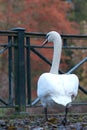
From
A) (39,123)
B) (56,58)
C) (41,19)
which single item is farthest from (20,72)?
(41,19)

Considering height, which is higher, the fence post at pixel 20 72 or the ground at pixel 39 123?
the fence post at pixel 20 72

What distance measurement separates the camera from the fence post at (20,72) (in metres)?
Result: 9.52

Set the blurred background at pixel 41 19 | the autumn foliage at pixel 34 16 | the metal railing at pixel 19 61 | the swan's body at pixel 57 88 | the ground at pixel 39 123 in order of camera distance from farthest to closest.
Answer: the autumn foliage at pixel 34 16 → the blurred background at pixel 41 19 → the metal railing at pixel 19 61 → the swan's body at pixel 57 88 → the ground at pixel 39 123

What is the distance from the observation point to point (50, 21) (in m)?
33.0

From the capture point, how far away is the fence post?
9.52 metres

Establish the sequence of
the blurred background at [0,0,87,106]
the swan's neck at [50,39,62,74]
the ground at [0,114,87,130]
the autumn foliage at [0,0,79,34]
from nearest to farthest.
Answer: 1. the ground at [0,114,87,130]
2. the swan's neck at [50,39,62,74]
3. the blurred background at [0,0,87,106]
4. the autumn foliage at [0,0,79,34]

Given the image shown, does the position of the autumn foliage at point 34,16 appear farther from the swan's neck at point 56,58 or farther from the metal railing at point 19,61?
the swan's neck at point 56,58

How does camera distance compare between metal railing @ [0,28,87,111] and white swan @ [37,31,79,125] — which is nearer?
white swan @ [37,31,79,125]

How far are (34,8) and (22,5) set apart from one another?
0.72 m

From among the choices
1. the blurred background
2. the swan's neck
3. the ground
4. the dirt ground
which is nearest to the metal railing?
the dirt ground

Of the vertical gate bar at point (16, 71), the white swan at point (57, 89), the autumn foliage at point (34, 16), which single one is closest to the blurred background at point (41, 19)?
the autumn foliage at point (34, 16)

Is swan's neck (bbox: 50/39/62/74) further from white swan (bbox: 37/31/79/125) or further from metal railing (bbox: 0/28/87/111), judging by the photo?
metal railing (bbox: 0/28/87/111)

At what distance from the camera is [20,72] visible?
961 centimetres

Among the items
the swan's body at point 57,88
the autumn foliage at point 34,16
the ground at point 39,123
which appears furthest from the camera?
the autumn foliage at point 34,16
